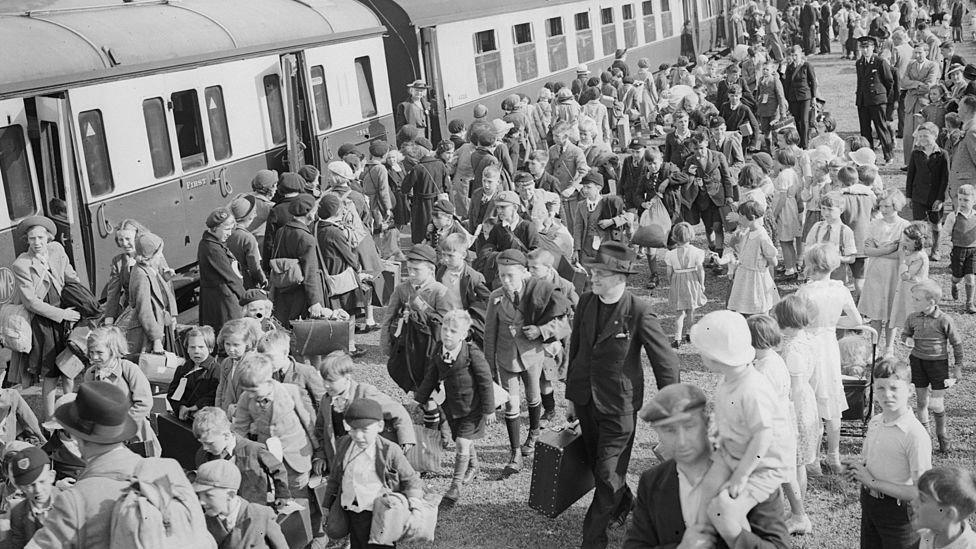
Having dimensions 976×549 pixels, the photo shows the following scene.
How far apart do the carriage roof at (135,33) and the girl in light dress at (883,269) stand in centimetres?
732

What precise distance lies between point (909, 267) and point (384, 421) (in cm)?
492

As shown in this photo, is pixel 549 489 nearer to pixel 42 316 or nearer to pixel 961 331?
pixel 42 316

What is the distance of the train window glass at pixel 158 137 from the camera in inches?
456

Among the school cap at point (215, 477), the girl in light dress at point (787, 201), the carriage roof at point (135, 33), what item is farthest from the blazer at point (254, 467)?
the girl in light dress at point (787, 201)

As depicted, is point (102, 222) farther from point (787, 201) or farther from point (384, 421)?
point (787, 201)

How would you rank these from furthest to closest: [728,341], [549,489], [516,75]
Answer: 1. [516,75]
2. [549,489]
3. [728,341]

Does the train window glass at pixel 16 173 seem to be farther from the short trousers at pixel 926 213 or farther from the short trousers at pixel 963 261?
the short trousers at pixel 926 213

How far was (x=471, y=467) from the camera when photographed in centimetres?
782

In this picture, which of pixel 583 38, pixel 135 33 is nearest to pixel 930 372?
pixel 135 33

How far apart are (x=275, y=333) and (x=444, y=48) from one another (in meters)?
10.8

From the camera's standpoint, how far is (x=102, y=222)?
35.2 ft

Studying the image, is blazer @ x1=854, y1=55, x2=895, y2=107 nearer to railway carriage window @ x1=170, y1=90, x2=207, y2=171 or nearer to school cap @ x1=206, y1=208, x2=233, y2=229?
railway carriage window @ x1=170, y1=90, x2=207, y2=171

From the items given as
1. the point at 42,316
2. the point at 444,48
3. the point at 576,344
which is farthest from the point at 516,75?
the point at 576,344

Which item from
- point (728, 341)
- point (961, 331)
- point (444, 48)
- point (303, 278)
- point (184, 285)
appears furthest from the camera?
point (444, 48)
